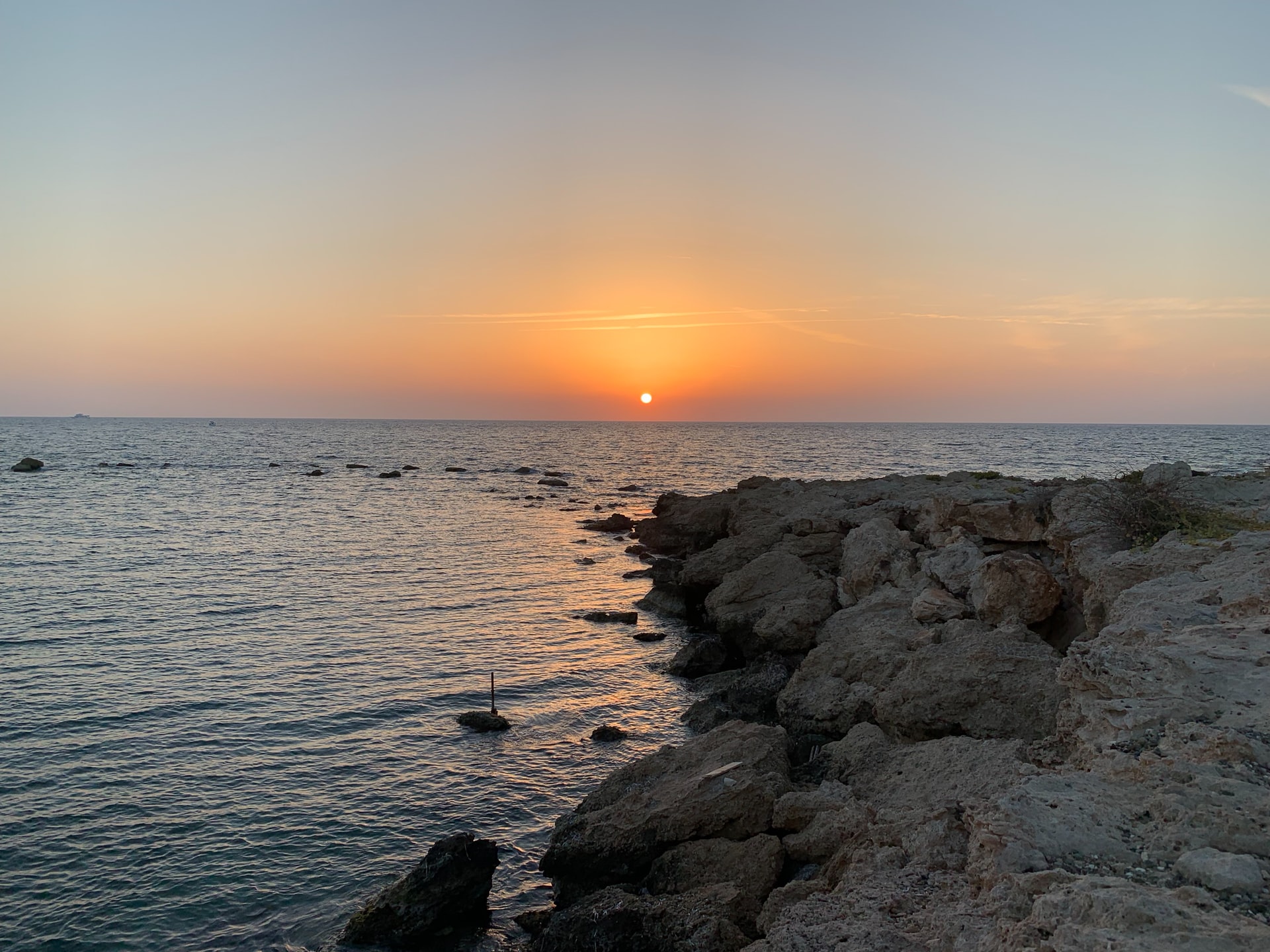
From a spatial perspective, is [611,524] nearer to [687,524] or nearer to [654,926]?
[687,524]

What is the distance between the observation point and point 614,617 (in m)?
31.5

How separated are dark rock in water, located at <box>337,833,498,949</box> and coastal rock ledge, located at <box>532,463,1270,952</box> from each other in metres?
1.38

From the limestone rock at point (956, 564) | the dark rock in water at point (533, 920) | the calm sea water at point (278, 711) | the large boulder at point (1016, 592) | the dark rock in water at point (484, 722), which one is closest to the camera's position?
the dark rock in water at point (533, 920)

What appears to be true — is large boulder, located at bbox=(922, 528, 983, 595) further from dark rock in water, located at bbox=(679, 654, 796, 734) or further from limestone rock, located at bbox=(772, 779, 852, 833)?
limestone rock, located at bbox=(772, 779, 852, 833)

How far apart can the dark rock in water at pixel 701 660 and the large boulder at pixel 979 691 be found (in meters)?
9.85

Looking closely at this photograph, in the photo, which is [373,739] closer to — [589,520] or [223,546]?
[223,546]

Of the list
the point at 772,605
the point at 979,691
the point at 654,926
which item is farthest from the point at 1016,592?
the point at 654,926

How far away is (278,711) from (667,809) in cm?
1264

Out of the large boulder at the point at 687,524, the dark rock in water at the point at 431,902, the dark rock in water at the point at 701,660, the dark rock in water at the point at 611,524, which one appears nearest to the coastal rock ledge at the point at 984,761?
the dark rock in water at the point at 701,660

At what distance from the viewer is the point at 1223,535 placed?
552 inches

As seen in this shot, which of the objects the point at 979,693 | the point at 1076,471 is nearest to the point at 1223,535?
the point at 979,693

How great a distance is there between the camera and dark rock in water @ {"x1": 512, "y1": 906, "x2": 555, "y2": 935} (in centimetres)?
1213

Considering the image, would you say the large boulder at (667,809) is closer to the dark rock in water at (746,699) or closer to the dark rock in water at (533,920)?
the dark rock in water at (533,920)

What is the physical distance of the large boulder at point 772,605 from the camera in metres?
23.0
